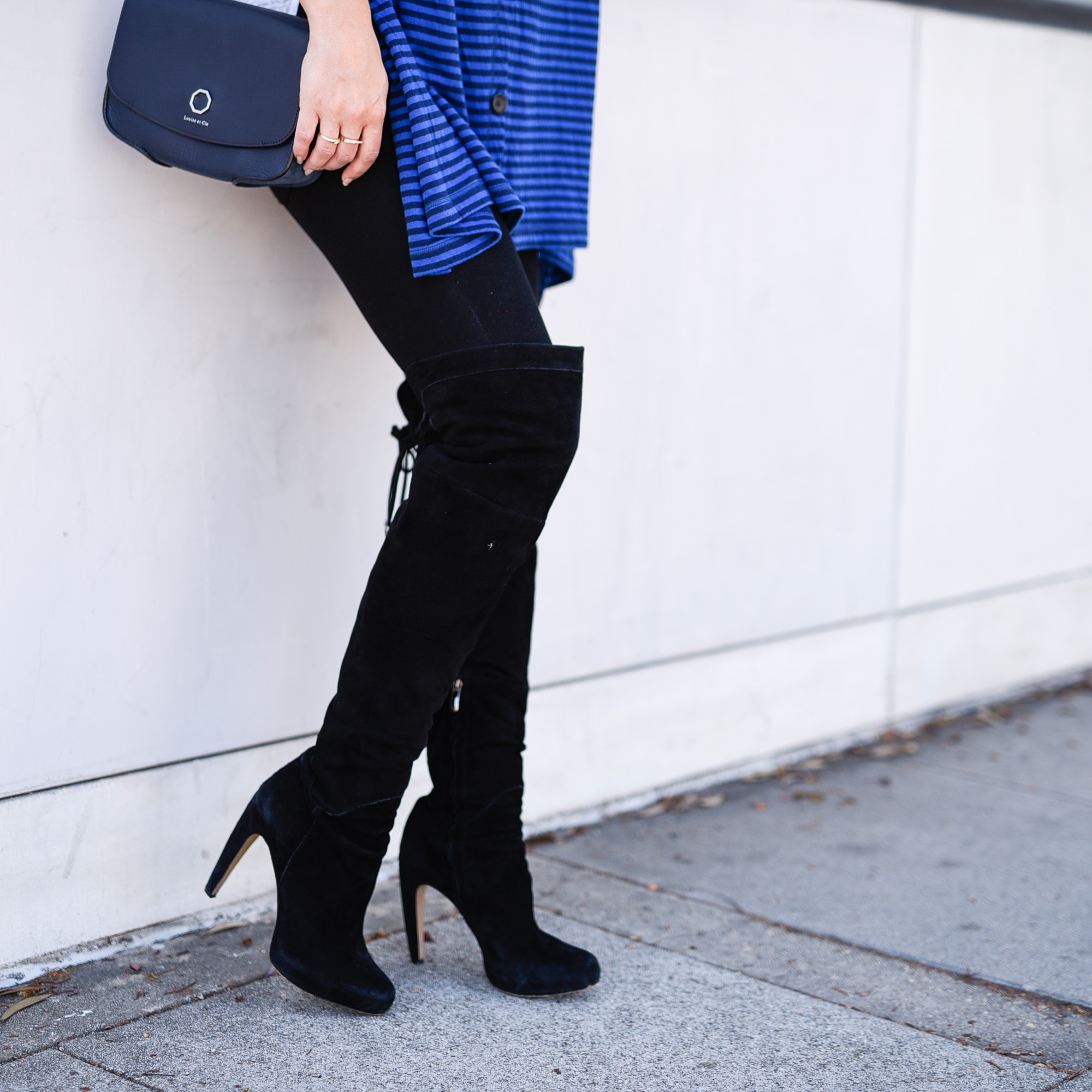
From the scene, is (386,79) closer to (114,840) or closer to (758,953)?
(114,840)

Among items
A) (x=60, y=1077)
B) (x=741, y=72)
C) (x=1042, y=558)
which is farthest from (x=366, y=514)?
(x=1042, y=558)

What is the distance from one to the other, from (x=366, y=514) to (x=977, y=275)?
201 centimetres

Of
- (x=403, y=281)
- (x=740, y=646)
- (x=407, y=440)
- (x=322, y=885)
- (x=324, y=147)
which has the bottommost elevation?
(x=322, y=885)

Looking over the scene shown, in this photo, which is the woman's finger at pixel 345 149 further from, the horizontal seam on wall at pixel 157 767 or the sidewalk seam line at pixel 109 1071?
the sidewalk seam line at pixel 109 1071

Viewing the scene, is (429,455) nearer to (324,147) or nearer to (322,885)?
(324,147)

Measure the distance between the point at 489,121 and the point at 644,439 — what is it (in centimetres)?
109

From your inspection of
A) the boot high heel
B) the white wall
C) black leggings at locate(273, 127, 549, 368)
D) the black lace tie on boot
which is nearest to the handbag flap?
black leggings at locate(273, 127, 549, 368)

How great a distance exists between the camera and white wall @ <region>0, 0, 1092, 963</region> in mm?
1970

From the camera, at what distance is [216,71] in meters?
1.65

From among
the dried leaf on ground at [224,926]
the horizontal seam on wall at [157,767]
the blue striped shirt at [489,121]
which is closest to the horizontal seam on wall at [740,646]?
the horizontal seam on wall at [157,767]

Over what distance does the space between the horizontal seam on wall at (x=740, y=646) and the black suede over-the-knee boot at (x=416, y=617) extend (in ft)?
1.23

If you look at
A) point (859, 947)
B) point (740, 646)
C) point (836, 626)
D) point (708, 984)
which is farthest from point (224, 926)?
point (836, 626)

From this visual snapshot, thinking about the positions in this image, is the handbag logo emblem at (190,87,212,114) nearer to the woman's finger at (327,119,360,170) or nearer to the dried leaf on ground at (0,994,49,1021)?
the woman's finger at (327,119,360,170)

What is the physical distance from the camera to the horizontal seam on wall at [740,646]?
2.08 m
